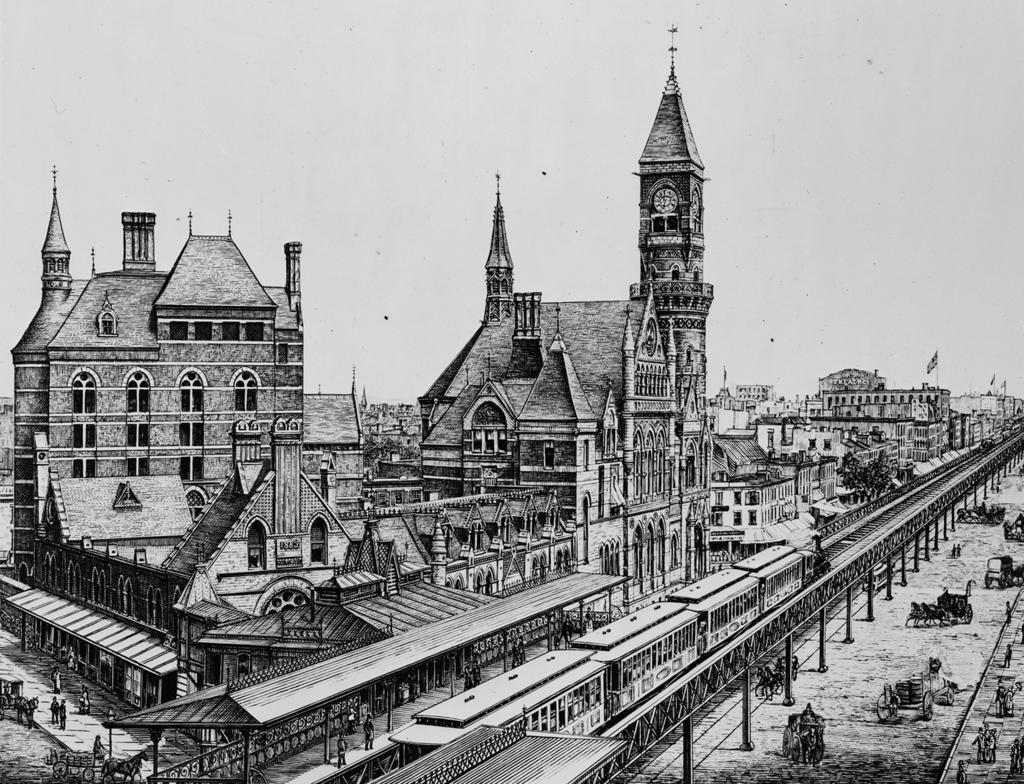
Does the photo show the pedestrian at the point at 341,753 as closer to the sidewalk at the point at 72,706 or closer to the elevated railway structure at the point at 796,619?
the elevated railway structure at the point at 796,619

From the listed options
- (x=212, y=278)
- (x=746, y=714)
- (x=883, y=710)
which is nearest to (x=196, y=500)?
(x=212, y=278)

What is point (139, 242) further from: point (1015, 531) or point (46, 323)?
point (1015, 531)

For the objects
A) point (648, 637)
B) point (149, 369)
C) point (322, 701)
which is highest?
point (149, 369)

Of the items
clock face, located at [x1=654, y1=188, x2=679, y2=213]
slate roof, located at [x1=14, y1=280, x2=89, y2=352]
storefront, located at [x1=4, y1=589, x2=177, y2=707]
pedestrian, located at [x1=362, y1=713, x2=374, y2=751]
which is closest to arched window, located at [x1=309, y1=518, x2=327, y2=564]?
storefront, located at [x1=4, y1=589, x2=177, y2=707]

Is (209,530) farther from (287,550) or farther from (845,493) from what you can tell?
(845,493)

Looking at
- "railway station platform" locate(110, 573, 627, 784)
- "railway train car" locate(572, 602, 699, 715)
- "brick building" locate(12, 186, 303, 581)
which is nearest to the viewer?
"railway station platform" locate(110, 573, 627, 784)

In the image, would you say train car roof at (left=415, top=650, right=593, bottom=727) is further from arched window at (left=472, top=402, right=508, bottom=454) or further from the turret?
the turret
